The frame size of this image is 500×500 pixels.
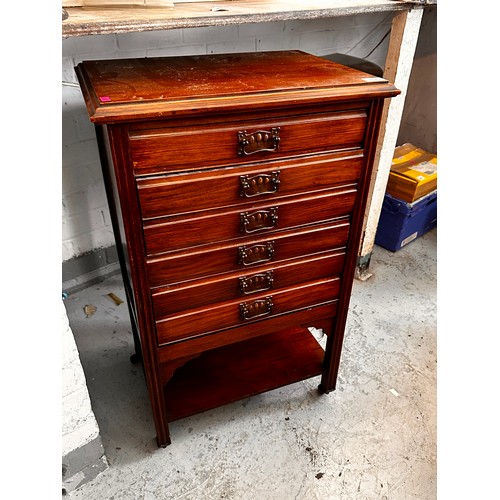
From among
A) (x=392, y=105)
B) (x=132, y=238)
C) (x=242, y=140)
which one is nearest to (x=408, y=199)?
(x=392, y=105)

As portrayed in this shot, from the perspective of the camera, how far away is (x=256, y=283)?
1.15 metres

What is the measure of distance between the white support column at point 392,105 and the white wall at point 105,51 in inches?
21.5

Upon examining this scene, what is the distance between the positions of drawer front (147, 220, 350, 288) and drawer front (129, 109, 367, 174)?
206mm

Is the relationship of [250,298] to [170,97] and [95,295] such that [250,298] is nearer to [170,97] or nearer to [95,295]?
[170,97]

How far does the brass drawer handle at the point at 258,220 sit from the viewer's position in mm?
1021

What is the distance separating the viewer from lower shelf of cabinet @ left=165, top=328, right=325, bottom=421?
136 cm

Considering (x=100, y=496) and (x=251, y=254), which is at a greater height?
(x=251, y=254)

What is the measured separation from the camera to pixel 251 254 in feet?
3.56

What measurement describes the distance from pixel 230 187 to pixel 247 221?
0.32 feet

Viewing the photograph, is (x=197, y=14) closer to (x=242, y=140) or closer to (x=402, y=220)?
(x=242, y=140)

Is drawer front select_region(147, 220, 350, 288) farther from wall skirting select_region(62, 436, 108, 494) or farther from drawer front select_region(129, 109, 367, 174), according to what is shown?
wall skirting select_region(62, 436, 108, 494)

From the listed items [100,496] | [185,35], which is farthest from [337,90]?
[100,496]

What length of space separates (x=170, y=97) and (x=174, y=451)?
103 centimetres

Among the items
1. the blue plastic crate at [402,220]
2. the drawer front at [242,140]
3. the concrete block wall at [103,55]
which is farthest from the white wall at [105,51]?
the drawer front at [242,140]
